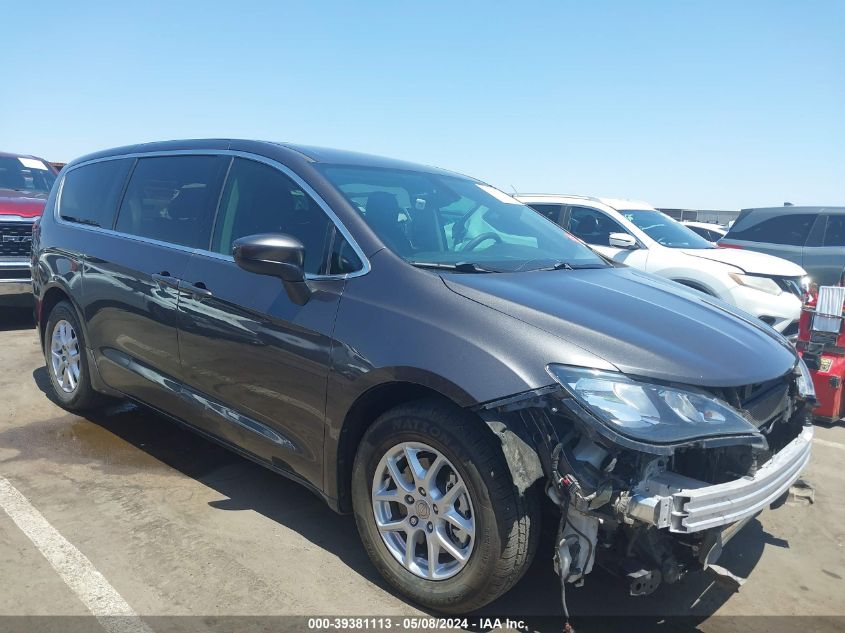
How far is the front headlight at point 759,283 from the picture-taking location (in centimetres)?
733

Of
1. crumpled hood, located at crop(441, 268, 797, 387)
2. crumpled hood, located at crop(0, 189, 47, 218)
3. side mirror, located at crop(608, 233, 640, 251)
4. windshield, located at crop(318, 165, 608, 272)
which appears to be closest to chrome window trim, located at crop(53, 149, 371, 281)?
windshield, located at crop(318, 165, 608, 272)

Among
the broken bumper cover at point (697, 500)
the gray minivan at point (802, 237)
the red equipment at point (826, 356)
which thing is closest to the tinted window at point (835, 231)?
the gray minivan at point (802, 237)

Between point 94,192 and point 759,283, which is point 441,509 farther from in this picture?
point 759,283

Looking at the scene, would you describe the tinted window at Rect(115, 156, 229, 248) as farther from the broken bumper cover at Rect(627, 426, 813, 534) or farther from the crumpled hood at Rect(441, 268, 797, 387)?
the broken bumper cover at Rect(627, 426, 813, 534)

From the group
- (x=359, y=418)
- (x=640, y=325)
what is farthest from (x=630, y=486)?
(x=359, y=418)

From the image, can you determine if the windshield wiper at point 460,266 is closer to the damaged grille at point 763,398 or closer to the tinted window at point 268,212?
the tinted window at point 268,212

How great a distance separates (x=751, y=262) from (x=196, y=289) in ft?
21.0

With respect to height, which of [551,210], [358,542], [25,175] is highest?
[25,175]

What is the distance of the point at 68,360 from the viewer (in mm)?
4902

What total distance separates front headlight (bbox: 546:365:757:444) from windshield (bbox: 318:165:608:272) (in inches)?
33.3

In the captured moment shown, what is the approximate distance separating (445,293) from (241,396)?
4.11 ft

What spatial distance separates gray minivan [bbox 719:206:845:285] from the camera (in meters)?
10.1

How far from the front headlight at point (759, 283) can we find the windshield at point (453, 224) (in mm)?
4171

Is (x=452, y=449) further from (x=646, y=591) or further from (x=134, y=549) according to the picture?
(x=134, y=549)
